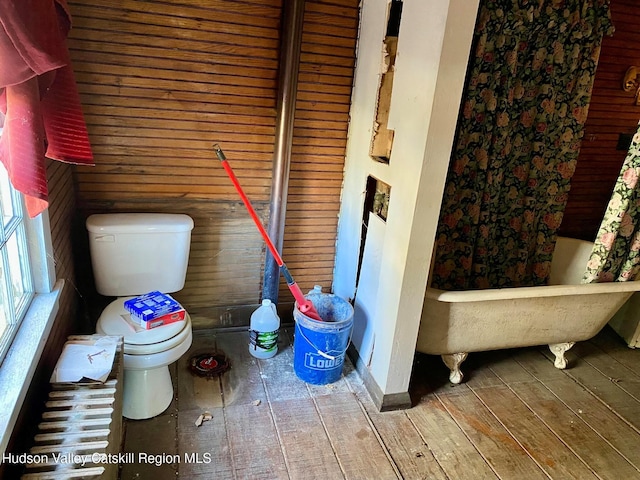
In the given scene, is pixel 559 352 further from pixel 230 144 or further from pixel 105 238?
pixel 105 238

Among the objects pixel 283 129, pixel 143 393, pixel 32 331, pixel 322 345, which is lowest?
pixel 143 393

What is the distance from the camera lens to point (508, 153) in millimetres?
2371

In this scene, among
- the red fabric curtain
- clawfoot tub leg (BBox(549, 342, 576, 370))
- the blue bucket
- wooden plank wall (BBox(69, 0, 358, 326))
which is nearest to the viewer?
the red fabric curtain

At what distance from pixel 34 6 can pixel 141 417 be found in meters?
1.61

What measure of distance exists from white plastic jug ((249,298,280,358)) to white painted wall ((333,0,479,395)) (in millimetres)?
452

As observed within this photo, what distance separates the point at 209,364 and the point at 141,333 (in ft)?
1.85

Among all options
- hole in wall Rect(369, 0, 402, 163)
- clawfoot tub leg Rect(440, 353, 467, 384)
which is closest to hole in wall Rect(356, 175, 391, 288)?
hole in wall Rect(369, 0, 402, 163)

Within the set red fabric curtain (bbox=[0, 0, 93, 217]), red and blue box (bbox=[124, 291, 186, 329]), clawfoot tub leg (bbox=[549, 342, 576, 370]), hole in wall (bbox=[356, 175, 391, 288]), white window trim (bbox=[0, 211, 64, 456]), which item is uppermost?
red fabric curtain (bbox=[0, 0, 93, 217])

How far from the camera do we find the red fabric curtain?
1038 millimetres

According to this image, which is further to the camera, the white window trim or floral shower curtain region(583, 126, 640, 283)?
floral shower curtain region(583, 126, 640, 283)

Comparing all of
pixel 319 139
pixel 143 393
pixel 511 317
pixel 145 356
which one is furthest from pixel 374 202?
pixel 143 393

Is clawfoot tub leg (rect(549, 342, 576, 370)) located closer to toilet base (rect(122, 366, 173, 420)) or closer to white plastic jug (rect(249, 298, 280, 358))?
white plastic jug (rect(249, 298, 280, 358))

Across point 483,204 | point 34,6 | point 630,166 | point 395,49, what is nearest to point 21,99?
point 34,6

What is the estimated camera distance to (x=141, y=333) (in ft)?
6.24
